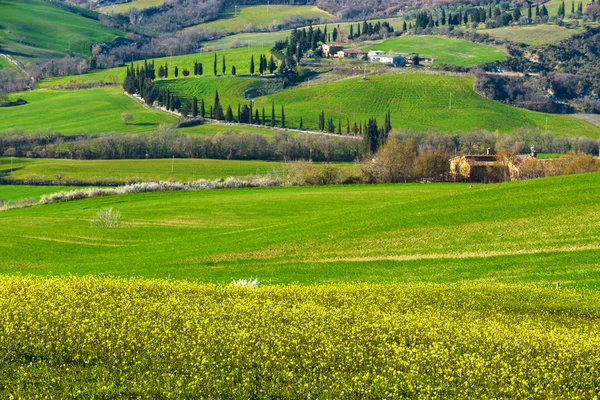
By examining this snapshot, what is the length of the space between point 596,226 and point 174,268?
2740 centimetres

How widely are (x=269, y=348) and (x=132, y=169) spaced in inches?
5356

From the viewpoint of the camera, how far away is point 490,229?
5494cm

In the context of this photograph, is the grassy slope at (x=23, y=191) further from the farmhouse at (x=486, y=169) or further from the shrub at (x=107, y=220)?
the farmhouse at (x=486, y=169)

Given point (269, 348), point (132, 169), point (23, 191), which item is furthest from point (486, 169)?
point (269, 348)

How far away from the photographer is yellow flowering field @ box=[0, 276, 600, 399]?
22109 millimetres

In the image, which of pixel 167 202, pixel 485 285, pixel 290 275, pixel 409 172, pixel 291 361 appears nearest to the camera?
pixel 291 361

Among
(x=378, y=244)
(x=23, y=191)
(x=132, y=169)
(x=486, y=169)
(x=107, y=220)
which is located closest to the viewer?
(x=378, y=244)

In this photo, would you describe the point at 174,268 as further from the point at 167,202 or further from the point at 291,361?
the point at 167,202

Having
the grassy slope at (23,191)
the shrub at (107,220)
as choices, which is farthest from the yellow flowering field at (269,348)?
the grassy slope at (23,191)

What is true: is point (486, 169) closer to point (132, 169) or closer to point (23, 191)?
point (132, 169)

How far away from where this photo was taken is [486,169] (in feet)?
433

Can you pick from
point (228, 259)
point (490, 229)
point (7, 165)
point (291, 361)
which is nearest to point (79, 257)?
point (228, 259)

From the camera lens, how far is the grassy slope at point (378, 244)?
4684 centimetres

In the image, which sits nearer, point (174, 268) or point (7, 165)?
point (174, 268)
